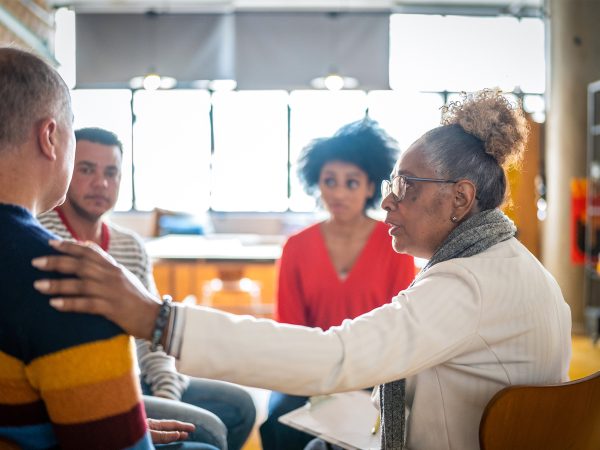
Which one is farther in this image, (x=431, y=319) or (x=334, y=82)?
(x=334, y=82)

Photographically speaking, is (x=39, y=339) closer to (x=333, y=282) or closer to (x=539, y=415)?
(x=539, y=415)

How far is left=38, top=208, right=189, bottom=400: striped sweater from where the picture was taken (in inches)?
69.9

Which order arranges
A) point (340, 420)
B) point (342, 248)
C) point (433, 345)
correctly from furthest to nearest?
point (342, 248)
point (340, 420)
point (433, 345)

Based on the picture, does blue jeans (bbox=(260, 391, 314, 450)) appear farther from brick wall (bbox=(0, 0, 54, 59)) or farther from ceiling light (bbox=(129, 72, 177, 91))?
ceiling light (bbox=(129, 72, 177, 91))

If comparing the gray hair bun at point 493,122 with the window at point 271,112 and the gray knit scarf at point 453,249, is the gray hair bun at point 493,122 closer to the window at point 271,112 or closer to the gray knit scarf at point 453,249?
the gray knit scarf at point 453,249

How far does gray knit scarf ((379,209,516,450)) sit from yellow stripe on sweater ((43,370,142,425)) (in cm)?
63

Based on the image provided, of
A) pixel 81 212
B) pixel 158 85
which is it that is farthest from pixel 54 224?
pixel 158 85

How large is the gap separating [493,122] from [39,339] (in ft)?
3.36

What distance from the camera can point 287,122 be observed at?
7.89 metres

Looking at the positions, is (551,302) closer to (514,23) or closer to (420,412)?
(420,412)

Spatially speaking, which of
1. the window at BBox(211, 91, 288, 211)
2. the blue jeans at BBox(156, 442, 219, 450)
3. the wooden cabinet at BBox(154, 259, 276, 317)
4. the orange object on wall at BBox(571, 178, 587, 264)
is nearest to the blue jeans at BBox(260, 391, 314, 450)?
the blue jeans at BBox(156, 442, 219, 450)

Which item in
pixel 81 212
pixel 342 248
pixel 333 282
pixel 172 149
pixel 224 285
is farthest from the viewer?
pixel 172 149

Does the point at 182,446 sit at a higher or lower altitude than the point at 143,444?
lower

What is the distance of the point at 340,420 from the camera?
141 cm
